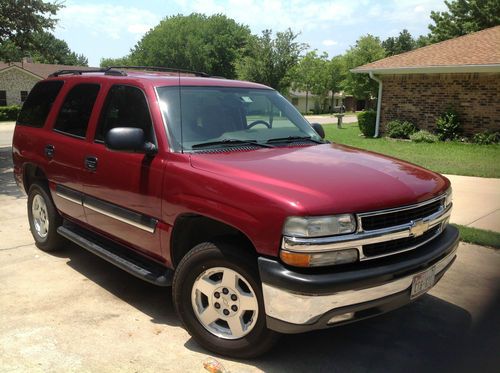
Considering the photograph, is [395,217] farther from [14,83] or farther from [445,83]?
[14,83]

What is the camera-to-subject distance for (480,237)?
607 centimetres

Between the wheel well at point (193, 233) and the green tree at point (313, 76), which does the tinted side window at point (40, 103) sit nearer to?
the wheel well at point (193, 233)

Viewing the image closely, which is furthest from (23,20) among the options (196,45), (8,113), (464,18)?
(196,45)

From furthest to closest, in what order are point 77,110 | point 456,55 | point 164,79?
point 456,55 → point 77,110 → point 164,79

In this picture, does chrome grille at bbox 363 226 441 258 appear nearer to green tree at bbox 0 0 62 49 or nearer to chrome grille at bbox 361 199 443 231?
chrome grille at bbox 361 199 443 231

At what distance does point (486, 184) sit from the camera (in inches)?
376

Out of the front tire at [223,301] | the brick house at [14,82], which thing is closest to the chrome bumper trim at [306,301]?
the front tire at [223,301]

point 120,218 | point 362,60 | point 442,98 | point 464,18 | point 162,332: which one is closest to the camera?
point 162,332

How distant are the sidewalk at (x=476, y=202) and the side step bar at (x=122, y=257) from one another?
471 cm

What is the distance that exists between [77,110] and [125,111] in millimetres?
843

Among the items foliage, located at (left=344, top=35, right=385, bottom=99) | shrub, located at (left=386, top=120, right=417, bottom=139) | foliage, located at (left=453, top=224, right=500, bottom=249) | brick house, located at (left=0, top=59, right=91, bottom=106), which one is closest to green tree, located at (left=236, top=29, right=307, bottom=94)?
foliage, located at (left=344, top=35, right=385, bottom=99)

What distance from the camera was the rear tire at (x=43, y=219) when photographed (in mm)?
5211

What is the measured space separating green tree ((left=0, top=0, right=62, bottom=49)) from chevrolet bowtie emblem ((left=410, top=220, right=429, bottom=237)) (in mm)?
13466

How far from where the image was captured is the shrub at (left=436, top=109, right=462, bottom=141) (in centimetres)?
1675
